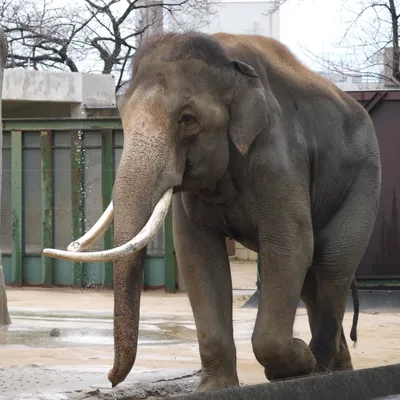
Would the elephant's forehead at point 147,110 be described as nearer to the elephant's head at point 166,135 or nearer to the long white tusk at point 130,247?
the elephant's head at point 166,135

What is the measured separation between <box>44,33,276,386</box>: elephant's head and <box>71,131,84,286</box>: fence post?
37.8ft

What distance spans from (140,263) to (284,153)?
1307mm

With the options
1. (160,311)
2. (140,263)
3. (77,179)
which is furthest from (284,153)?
(77,179)

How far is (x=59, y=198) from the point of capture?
18.0 meters

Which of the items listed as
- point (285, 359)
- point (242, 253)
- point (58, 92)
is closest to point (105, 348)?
point (285, 359)

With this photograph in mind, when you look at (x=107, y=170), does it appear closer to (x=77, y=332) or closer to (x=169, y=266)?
(x=169, y=266)

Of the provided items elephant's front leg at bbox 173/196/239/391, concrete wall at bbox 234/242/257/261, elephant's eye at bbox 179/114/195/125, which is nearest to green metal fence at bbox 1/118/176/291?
concrete wall at bbox 234/242/257/261

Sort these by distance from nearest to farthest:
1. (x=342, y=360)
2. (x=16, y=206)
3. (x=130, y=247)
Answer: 1. (x=130, y=247)
2. (x=342, y=360)
3. (x=16, y=206)

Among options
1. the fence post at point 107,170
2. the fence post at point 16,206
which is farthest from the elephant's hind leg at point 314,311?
the fence post at point 16,206

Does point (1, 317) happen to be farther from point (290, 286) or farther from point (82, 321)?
point (290, 286)

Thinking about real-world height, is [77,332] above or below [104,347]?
below

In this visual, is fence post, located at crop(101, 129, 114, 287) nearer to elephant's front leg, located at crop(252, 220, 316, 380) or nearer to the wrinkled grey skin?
the wrinkled grey skin

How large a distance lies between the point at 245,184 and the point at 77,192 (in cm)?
1155

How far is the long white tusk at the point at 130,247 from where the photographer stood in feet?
16.5
